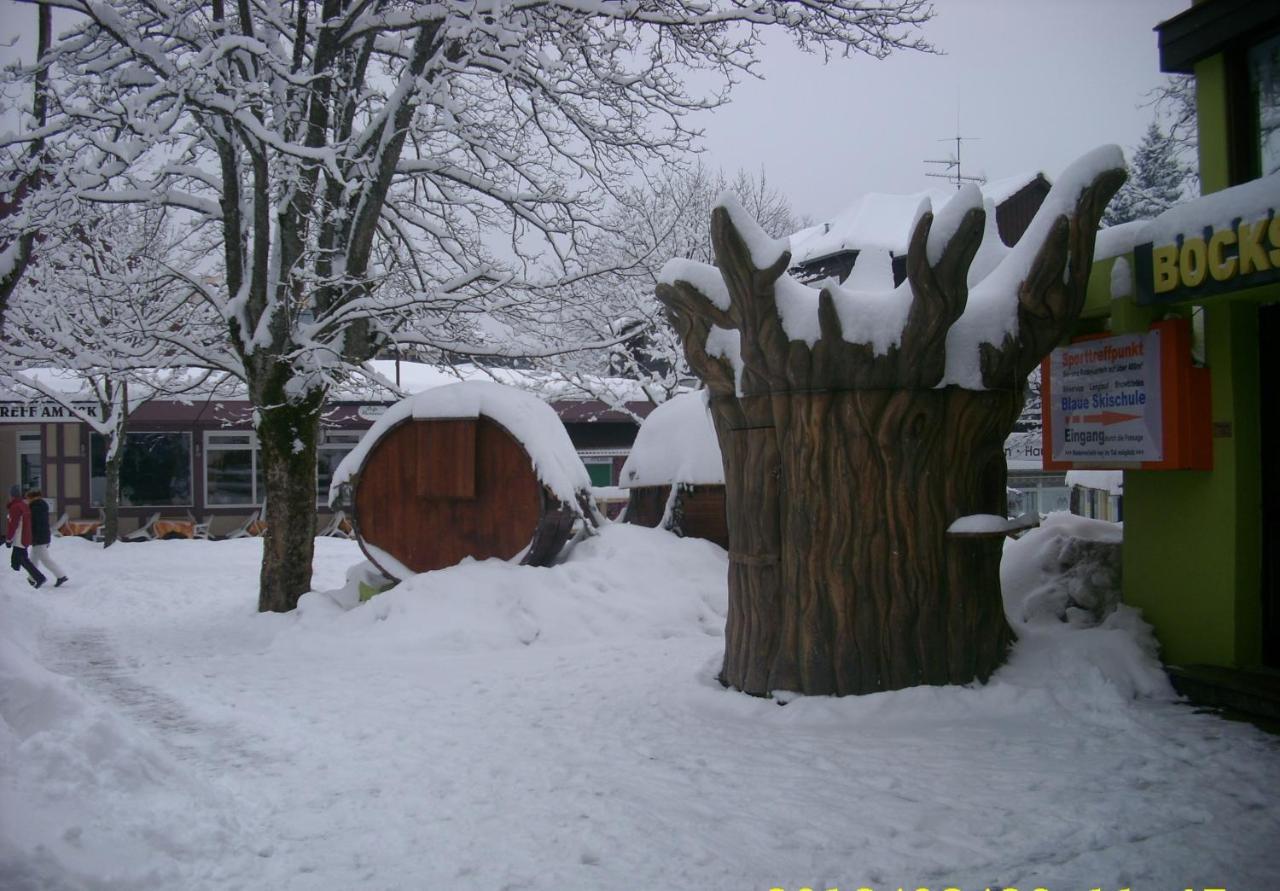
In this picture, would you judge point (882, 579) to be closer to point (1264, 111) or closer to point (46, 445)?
point (1264, 111)

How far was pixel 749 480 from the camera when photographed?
6.45m

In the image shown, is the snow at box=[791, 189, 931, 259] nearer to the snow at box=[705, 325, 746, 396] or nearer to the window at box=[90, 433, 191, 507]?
the window at box=[90, 433, 191, 507]

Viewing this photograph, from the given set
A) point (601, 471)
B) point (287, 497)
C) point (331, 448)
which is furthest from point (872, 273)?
point (331, 448)

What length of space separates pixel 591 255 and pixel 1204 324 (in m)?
7.41

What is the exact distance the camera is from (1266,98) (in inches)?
248

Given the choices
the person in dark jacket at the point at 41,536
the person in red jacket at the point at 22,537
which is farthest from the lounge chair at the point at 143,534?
the person in dark jacket at the point at 41,536

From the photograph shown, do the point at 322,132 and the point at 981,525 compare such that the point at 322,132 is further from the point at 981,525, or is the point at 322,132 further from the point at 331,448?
the point at 331,448

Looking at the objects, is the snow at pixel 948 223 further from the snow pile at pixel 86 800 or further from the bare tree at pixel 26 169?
the bare tree at pixel 26 169

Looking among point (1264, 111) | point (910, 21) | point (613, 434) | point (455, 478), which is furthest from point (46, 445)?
point (1264, 111)

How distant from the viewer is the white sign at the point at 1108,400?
20.8 ft

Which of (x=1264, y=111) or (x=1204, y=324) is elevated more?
(x=1264, y=111)

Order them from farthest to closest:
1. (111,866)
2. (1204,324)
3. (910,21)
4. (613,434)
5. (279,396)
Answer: (613,434) < (279,396) < (910,21) < (1204,324) < (111,866)

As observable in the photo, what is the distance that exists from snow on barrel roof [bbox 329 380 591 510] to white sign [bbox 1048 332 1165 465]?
4527mm

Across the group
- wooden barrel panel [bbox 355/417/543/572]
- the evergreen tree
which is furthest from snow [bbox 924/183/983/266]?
the evergreen tree
